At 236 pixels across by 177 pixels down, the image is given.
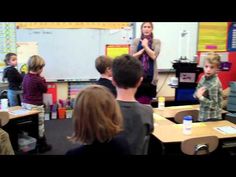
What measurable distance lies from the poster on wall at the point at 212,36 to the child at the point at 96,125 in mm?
4363

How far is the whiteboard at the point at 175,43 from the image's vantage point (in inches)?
215

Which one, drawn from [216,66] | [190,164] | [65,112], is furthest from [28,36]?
[190,164]

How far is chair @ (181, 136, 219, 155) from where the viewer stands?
8.27 feet

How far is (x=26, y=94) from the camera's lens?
12.9ft

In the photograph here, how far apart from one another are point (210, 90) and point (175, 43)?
2523 millimetres

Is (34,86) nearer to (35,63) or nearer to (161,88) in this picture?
(35,63)

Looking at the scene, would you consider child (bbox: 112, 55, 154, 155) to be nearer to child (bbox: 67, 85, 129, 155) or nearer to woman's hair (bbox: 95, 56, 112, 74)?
child (bbox: 67, 85, 129, 155)

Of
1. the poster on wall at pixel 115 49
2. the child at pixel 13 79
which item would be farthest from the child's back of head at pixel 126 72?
the poster on wall at pixel 115 49

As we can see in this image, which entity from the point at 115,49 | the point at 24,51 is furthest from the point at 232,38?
the point at 24,51

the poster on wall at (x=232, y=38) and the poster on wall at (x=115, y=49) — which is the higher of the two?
the poster on wall at (x=232, y=38)

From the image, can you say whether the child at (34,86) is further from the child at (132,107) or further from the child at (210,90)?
the child at (132,107)

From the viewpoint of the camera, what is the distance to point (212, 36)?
221 inches
